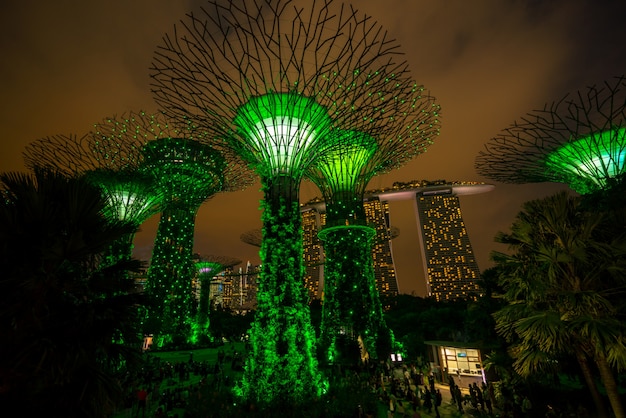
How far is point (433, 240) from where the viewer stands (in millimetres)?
130625

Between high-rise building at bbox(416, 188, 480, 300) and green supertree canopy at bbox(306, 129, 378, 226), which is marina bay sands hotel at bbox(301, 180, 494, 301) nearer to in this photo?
high-rise building at bbox(416, 188, 480, 300)

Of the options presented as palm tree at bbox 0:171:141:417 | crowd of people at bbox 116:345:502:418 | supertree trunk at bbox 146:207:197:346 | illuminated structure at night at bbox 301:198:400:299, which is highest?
illuminated structure at night at bbox 301:198:400:299

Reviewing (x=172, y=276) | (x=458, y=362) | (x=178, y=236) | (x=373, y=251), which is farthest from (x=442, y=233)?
(x=458, y=362)

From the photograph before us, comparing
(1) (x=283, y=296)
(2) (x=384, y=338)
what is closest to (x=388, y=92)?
(1) (x=283, y=296)

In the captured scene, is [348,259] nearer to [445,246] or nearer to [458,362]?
[458,362]

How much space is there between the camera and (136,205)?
19.6 metres

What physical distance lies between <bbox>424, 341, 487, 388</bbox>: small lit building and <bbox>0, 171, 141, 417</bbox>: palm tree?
557 inches

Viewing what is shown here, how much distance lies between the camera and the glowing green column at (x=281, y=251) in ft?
35.0

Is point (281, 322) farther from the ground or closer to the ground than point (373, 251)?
closer to the ground

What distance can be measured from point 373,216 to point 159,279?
374 ft

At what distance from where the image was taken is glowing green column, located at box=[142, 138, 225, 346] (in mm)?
29734

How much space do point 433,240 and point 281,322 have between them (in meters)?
129

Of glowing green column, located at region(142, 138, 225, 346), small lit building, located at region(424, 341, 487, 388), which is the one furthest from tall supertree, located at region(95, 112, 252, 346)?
small lit building, located at region(424, 341, 487, 388)

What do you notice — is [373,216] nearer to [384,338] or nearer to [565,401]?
[384,338]
